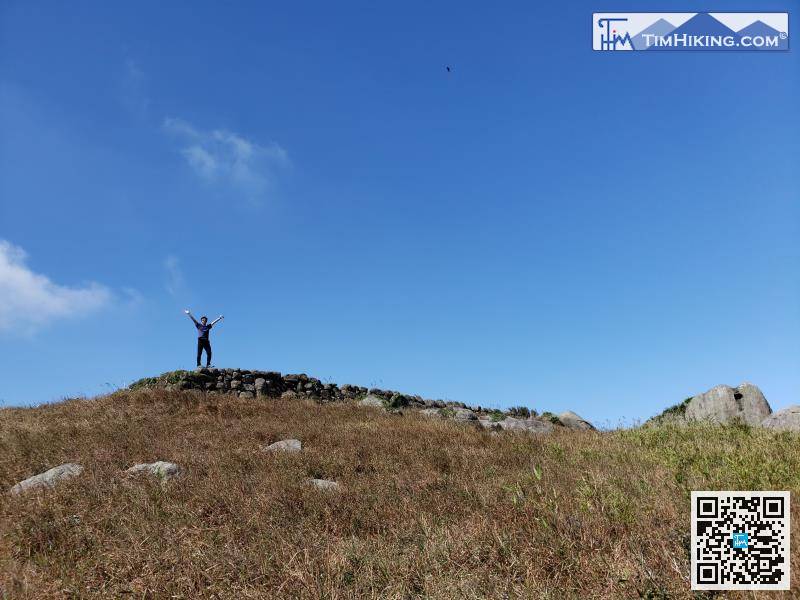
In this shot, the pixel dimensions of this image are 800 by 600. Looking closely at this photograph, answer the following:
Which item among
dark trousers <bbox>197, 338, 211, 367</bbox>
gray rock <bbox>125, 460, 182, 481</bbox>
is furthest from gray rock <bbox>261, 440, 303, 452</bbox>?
dark trousers <bbox>197, 338, 211, 367</bbox>

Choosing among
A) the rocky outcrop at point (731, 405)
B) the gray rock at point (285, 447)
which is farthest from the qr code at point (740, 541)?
the rocky outcrop at point (731, 405)

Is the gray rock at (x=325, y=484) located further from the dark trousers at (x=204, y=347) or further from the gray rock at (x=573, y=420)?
the dark trousers at (x=204, y=347)

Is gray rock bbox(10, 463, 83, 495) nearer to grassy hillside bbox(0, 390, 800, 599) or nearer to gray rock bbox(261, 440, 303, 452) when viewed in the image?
grassy hillside bbox(0, 390, 800, 599)

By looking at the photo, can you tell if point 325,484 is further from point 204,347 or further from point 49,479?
point 204,347

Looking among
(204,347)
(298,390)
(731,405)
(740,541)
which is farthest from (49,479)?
(731,405)

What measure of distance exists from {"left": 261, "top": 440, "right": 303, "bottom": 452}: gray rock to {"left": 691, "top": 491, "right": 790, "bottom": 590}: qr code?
689 centimetres

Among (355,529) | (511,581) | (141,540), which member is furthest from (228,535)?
(511,581)

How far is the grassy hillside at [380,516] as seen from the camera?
422 cm

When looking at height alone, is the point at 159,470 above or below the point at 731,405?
below

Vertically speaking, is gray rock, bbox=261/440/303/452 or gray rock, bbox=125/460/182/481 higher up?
gray rock, bbox=261/440/303/452

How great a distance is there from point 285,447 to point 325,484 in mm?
2730

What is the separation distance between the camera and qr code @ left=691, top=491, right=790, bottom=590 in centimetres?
380

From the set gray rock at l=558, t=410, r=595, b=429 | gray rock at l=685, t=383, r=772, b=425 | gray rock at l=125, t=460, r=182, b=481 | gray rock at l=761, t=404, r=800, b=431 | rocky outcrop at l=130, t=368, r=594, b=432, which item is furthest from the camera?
gray rock at l=558, t=410, r=595, b=429

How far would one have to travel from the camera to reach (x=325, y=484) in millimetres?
7203
